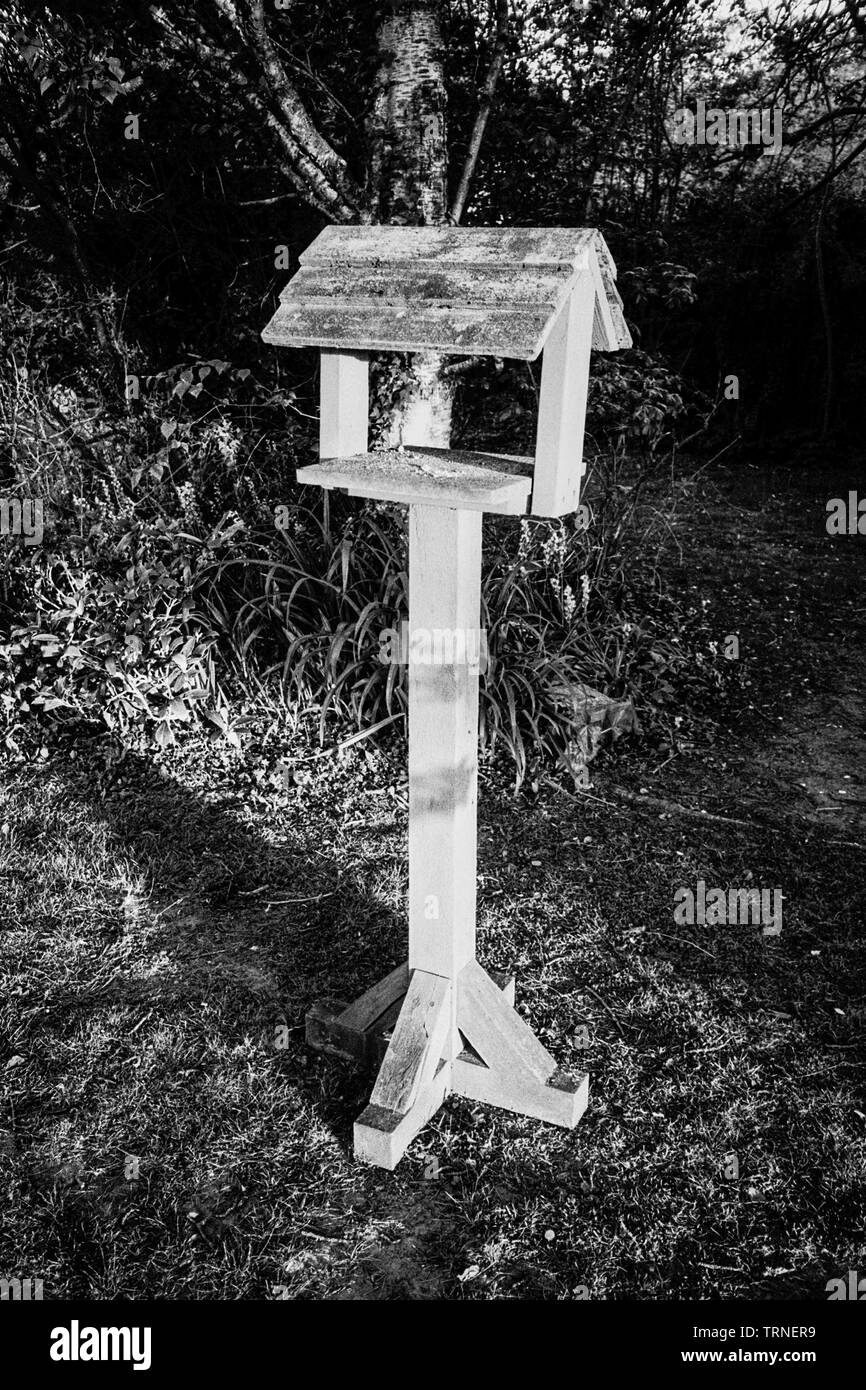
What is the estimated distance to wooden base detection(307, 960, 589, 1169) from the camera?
99.2 inches

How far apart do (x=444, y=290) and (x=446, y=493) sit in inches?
19.1

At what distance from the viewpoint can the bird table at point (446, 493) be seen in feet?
7.18

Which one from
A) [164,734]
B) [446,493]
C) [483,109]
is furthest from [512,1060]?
[483,109]

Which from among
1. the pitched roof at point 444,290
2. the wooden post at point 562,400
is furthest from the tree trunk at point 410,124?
the wooden post at point 562,400

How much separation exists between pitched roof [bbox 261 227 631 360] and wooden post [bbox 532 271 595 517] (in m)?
0.06

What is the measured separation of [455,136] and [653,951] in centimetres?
475

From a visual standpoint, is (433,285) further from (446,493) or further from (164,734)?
(164,734)

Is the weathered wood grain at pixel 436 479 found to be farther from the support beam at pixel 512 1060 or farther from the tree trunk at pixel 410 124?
the tree trunk at pixel 410 124

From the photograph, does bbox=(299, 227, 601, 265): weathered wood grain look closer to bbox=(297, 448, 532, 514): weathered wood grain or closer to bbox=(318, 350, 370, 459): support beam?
bbox=(318, 350, 370, 459): support beam

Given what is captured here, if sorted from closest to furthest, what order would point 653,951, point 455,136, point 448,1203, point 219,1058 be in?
point 448,1203
point 219,1058
point 653,951
point 455,136

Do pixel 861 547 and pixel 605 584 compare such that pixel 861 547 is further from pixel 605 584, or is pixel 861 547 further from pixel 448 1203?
pixel 448 1203

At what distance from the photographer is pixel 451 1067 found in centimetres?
276

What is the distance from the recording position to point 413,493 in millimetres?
2205

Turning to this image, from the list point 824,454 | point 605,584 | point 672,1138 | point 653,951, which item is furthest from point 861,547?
point 672,1138
